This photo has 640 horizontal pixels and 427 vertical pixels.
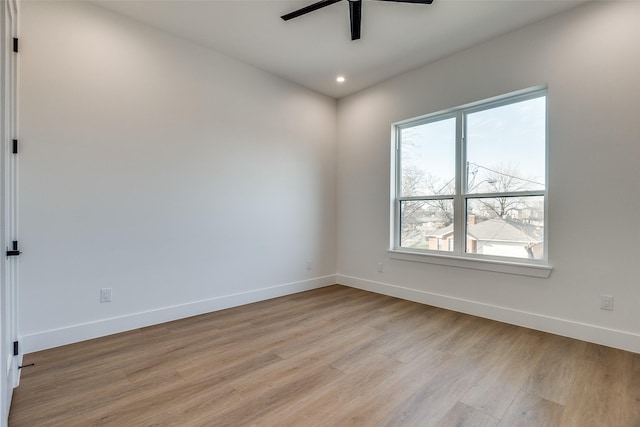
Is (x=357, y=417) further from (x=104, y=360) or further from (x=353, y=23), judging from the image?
(x=353, y=23)

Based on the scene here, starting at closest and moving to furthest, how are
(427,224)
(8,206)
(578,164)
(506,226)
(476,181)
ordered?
(8,206), (578,164), (506,226), (476,181), (427,224)

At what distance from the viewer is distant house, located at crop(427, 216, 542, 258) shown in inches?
118

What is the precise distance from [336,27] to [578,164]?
2.56m

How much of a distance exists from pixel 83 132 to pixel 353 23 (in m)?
2.49

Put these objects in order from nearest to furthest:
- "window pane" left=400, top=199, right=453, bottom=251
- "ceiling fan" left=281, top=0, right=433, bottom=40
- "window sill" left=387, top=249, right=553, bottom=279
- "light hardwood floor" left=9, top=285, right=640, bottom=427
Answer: "light hardwood floor" left=9, top=285, right=640, bottom=427, "ceiling fan" left=281, top=0, right=433, bottom=40, "window sill" left=387, top=249, right=553, bottom=279, "window pane" left=400, top=199, right=453, bottom=251

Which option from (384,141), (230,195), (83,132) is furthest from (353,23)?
(83,132)

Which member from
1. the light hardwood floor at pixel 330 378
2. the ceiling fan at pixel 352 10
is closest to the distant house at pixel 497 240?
the light hardwood floor at pixel 330 378

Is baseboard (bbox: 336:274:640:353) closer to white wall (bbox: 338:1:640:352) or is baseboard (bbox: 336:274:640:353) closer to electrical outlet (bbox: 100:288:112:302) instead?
white wall (bbox: 338:1:640:352)

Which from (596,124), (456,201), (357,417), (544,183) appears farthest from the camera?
(456,201)

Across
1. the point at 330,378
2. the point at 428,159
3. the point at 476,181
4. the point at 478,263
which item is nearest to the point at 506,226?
the point at 478,263

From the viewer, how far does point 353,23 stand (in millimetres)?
2580

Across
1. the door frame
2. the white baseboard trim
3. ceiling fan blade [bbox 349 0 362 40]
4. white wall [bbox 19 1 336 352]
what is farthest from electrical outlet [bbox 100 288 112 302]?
ceiling fan blade [bbox 349 0 362 40]

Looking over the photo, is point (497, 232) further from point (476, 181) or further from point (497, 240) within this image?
point (476, 181)

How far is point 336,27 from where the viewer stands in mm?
2982
